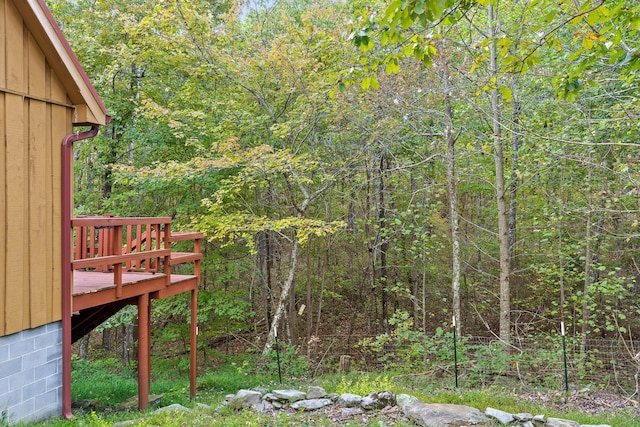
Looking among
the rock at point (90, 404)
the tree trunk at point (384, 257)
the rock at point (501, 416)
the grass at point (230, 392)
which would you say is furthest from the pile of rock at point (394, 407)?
the tree trunk at point (384, 257)

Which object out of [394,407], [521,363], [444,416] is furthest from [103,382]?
[521,363]

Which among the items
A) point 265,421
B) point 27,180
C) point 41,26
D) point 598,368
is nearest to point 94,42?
point 41,26

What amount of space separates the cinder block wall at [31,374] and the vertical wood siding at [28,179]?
0.45 ft

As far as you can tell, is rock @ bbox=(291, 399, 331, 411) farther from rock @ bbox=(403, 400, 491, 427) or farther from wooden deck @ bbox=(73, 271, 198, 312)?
wooden deck @ bbox=(73, 271, 198, 312)

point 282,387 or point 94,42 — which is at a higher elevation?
point 94,42

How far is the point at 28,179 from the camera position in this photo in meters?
4.27

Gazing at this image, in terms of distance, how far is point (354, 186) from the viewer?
37.0ft

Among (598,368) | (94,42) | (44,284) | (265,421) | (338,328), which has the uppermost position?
(94,42)

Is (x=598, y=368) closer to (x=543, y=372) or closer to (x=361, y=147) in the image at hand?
(x=543, y=372)

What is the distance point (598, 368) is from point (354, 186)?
6537 mm

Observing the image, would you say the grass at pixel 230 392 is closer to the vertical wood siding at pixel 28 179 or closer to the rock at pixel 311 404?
the rock at pixel 311 404

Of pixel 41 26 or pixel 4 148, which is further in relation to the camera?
pixel 41 26

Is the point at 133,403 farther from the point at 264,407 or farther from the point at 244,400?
the point at 264,407

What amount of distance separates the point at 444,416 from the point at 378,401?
96 cm
